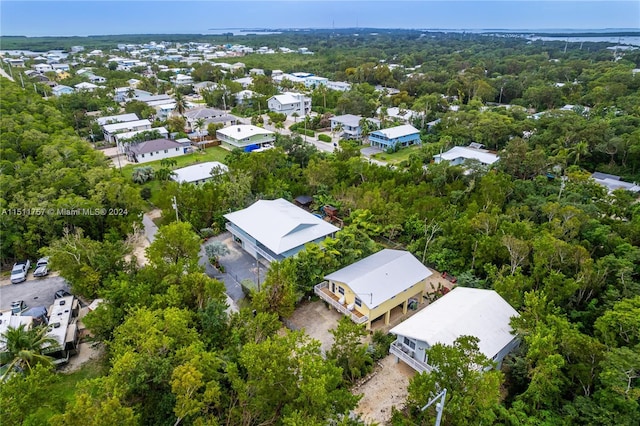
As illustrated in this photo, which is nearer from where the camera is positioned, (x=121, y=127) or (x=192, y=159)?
(x=192, y=159)

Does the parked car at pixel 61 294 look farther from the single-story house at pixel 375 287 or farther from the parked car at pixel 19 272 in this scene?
the single-story house at pixel 375 287

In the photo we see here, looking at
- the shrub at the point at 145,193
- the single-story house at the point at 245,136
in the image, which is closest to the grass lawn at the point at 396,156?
the single-story house at the point at 245,136

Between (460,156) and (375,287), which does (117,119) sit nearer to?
(460,156)

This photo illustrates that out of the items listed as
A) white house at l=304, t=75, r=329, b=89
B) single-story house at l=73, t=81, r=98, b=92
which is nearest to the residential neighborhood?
single-story house at l=73, t=81, r=98, b=92

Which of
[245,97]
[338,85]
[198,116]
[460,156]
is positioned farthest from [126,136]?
[338,85]

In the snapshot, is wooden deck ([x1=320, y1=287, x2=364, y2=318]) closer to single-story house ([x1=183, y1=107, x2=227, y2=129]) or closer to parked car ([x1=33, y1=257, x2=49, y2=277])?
parked car ([x1=33, y1=257, x2=49, y2=277])

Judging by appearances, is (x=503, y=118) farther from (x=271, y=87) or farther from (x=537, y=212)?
(x=271, y=87)

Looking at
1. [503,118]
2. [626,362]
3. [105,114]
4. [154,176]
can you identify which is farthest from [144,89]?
[626,362]
